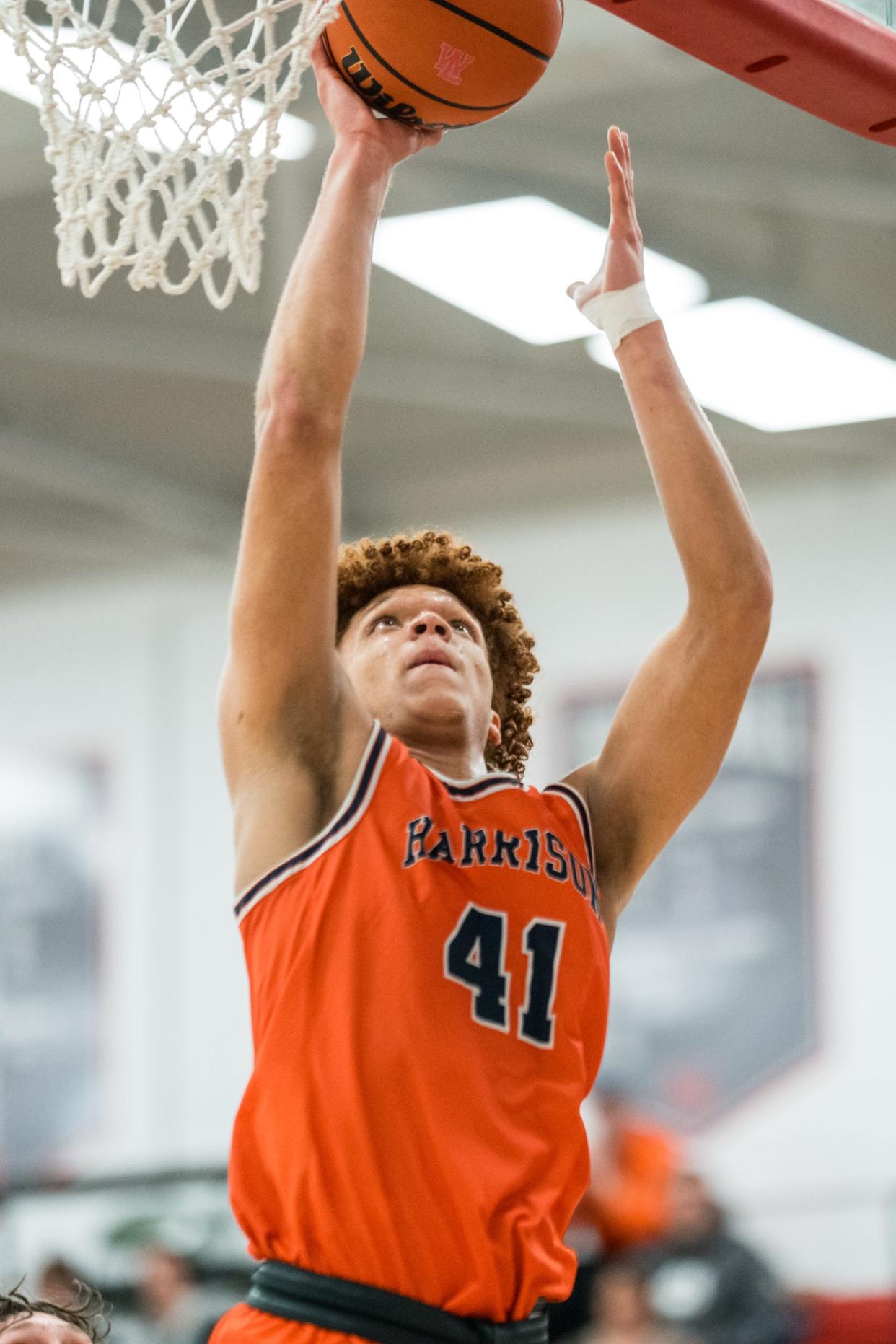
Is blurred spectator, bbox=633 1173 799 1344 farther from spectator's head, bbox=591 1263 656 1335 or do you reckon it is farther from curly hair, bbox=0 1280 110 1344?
curly hair, bbox=0 1280 110 1344

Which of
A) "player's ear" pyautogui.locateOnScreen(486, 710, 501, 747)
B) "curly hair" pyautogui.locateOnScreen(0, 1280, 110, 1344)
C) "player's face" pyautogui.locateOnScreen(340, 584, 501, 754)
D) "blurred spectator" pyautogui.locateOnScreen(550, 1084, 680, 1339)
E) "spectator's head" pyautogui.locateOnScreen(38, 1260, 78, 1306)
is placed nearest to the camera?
"curly hair" pyautogui.locateOnScreen(0, 1280, 110, 1344)

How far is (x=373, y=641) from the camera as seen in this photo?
9.89 feet

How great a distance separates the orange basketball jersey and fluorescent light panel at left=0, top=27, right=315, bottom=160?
126 cm

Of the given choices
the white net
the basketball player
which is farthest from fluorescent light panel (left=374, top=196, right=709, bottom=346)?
the basketball player

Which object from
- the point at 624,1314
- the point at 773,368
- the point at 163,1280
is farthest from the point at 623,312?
the point at 773,368

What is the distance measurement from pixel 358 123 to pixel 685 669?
3.22 feet

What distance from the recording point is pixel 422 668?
9.55ft

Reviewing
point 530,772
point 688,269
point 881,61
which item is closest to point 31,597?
point 530,772

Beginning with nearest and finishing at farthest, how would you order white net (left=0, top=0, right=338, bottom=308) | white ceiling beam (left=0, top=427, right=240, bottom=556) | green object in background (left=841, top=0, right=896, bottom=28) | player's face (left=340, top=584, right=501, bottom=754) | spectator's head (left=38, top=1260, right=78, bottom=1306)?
player's face (left=340, top=584, right=501, bottom=754) → white net (left=0, top=0, right=338, bottom=308) → green object in background (left=841, top=0, right=896, bottom=28) → spectator's head (left=38, top=1260, right=78, bottom=1306) → white ceiling beam (left=0, top=427, right=240, bottom=556)

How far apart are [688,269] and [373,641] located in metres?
5.96

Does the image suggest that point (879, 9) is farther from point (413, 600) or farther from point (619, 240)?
point (413, 600)

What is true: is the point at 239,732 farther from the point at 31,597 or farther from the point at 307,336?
the point at 31,597

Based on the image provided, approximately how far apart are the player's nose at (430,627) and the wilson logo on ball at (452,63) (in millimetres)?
834

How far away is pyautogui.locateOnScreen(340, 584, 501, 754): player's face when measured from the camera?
2902 millimetres
